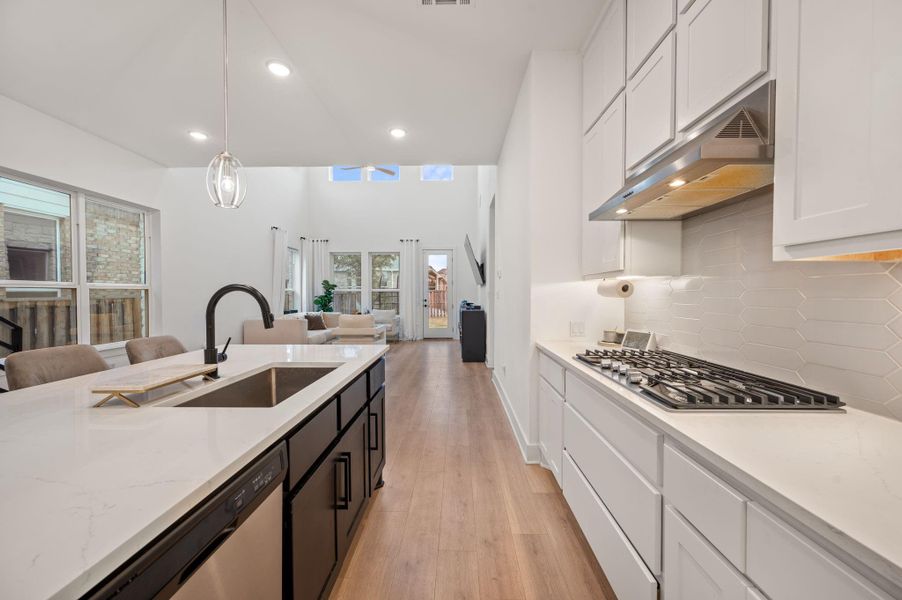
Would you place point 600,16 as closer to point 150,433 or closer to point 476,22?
point 476,22

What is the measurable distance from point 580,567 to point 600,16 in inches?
115

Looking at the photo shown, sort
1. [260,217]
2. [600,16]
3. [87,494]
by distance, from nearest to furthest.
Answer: [87,494], [600,16], [260,217]

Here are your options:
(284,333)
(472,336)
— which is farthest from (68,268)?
(472,336)

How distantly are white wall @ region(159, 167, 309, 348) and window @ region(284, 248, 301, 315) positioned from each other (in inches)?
35.8

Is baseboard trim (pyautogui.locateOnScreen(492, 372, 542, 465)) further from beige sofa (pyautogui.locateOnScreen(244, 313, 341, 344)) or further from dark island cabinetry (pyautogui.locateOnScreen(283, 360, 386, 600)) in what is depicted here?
beige sofa (pyautogui.locateOnScreen(244, 313, 341, 344))

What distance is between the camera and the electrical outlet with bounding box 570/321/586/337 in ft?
8.21

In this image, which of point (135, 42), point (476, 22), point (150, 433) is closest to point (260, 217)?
point (135, 42)

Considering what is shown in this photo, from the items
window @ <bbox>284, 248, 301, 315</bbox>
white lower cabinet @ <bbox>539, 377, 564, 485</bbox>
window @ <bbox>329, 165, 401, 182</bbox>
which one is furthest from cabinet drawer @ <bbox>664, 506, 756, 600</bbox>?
window @ <bbox>329, 165, 401, 182</bbox>

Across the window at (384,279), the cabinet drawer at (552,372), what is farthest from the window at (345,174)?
the cabinet drawer at (552,372)

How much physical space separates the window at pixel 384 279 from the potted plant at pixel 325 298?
3.44ft

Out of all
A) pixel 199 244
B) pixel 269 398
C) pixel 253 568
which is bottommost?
pixel 253 568

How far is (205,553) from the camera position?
2.10 ft

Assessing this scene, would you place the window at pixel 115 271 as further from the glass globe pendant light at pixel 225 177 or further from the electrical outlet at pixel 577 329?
the electrical outlet at pixel 577 329

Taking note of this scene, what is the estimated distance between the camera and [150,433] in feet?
2.72
